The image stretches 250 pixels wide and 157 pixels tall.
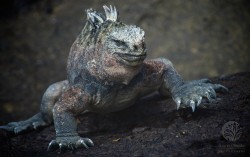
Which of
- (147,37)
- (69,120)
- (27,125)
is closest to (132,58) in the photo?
(69,120)

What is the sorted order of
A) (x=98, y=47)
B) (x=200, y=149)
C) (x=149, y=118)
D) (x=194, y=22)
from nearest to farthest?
(x=200, y=149), (x=98, y=47), (x=149, y=118), (x=194, y=22)

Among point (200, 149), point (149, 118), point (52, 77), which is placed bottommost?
point (200, 149)

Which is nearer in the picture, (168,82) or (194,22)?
(168,82)

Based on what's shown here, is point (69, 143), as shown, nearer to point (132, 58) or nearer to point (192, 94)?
point (132, 58)

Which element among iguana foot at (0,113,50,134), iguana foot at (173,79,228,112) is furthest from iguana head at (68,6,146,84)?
iguana foot at (0,113,50,134)

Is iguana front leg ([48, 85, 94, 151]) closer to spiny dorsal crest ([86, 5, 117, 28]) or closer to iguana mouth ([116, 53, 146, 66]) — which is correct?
iguana mouth ([116, 53, 146, 66])

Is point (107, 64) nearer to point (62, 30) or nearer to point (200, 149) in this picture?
point (200, 149)

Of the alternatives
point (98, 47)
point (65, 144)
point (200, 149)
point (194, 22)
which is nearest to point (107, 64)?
point (98, 47)
